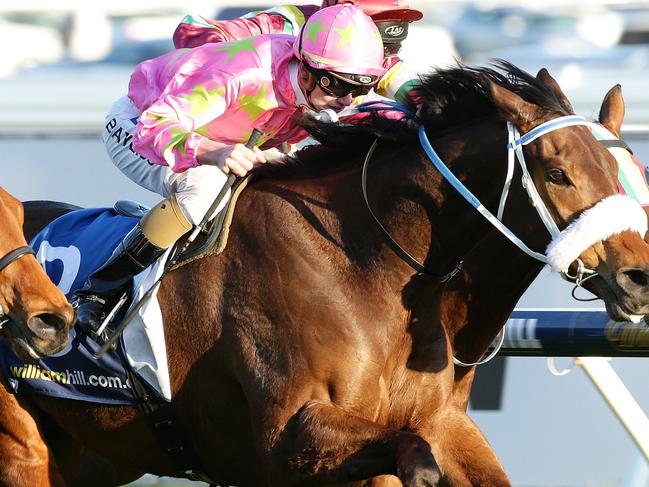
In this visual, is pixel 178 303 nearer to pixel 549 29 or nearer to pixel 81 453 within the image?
pixel 81 453

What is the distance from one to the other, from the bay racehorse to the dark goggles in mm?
116

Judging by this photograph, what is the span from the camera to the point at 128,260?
13.1 ft

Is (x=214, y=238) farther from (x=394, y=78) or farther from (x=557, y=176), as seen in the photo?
(x=394, y=78)

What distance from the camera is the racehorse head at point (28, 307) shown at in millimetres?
3461

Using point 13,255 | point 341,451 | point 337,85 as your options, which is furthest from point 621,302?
point 13,255

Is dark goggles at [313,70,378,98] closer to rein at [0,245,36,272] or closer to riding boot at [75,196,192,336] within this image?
riding boot at [75,196,192,336]

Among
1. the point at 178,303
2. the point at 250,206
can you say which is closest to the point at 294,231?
the point at 250,206

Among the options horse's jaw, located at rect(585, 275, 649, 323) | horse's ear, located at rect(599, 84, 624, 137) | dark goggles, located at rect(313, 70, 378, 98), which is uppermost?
dark goggles, located at rect(313, 70, 378, 98)

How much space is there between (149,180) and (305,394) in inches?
39.8

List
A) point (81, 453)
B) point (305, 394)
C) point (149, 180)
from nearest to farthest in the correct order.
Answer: point (305, 394) < point (149, 180) < point (81, 453)

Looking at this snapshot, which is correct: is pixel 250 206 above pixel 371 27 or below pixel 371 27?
below

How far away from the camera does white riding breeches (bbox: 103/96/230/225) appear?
389 cm

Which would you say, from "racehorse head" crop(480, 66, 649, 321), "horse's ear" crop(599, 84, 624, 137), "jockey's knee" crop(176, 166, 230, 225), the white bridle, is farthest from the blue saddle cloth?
"horse's ear" crop(599, 84, 624, 137)

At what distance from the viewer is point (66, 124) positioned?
6875 mm
